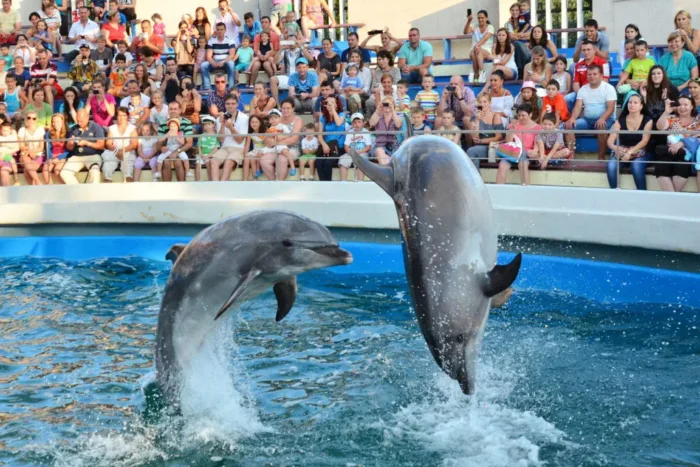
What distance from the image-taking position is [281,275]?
215 inches

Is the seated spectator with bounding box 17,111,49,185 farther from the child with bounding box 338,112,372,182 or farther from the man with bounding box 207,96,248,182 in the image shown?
the child with bounding box 338,112,372,182

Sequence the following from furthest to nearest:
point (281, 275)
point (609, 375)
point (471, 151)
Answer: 1. point (471, 151)
2. point (609, 375)
3. point (281, 275)

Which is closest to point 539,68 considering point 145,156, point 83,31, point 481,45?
point 481,45

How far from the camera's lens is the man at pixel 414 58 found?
15.1 metres

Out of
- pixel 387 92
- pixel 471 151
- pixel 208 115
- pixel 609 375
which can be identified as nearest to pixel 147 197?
pixel 208 115

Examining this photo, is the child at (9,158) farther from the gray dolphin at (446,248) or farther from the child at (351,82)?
the gray dolphin at (446,248)

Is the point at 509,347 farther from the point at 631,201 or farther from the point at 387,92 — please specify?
the point at 387,92

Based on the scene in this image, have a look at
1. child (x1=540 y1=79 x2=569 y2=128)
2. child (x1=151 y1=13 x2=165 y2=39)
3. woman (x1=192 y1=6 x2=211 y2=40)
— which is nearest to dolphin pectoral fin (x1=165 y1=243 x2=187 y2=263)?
child (x1=540 y1=79 x2=569 y2=128)

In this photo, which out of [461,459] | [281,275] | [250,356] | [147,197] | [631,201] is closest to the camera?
[281,275]

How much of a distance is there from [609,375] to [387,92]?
22.1 ft

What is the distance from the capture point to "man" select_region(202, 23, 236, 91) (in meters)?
17.0

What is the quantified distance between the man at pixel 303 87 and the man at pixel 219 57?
215cm

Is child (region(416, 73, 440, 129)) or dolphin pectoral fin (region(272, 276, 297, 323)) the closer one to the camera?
dolphin pectoral fin (region(272, 276, 297, 323))

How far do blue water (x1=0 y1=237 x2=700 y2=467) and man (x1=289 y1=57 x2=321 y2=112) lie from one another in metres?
4.09
